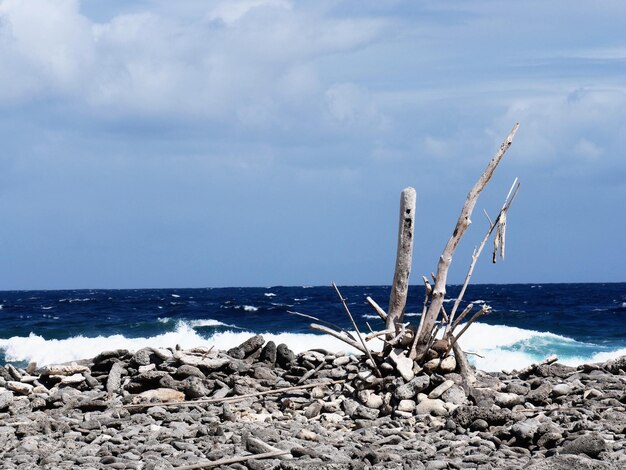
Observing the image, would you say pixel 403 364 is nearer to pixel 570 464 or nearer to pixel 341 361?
pixel 341 361

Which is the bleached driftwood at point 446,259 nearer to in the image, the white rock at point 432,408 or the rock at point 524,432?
the white rock at point 432,408

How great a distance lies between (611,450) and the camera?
7.30 meters

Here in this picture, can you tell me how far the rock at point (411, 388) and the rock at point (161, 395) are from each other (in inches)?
95.9

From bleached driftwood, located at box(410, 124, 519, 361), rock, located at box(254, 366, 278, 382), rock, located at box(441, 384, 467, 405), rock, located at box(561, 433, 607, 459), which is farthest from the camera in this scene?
rock, located at box(254, 366, 278, 382)

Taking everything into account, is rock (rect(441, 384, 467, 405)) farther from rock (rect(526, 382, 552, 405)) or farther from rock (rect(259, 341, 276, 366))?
rock (rect(259, 341, 276, 366))

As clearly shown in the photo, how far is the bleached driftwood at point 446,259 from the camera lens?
400 inches

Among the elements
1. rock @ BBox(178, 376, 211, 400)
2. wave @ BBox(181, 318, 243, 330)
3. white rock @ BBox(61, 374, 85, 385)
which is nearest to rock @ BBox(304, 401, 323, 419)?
rock @ BBox(178, 376, 211, 400)

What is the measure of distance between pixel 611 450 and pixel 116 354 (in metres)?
6.44

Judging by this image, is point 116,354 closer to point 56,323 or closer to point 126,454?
point 126,454

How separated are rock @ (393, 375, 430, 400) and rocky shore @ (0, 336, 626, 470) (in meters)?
0.02

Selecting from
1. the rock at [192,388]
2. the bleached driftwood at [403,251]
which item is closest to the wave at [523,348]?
the bleached driftwood at [403,251]

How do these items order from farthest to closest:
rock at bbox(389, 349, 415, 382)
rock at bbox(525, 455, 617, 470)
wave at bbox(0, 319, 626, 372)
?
wave at bbox(0, 319, 626, 372) → rock at bbox(389, 349, 415, 382) → rock at bbox(525, 455, 617, 470)

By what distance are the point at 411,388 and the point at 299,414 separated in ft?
4.03

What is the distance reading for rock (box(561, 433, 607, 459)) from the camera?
7133mm
